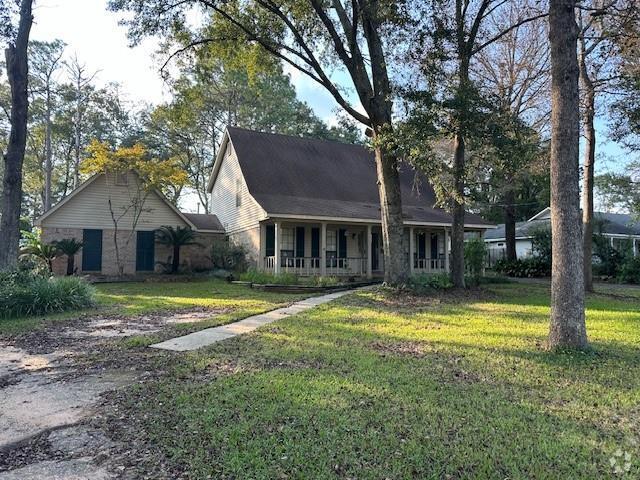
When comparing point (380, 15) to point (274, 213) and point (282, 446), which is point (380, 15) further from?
point (282, 446)

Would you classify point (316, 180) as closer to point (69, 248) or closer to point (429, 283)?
point (429, 283)

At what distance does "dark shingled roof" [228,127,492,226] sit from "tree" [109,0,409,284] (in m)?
4.28

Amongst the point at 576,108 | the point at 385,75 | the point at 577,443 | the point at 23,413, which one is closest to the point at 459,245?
the point at 385,75

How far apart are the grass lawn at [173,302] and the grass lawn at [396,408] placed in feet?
11.6

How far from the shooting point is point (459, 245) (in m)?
14.6

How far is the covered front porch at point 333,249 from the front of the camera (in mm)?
18234

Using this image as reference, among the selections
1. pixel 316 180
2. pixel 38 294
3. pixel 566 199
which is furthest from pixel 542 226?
pixel 38 294

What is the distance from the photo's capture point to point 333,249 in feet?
A: 65.6

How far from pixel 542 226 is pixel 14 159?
2560 cm

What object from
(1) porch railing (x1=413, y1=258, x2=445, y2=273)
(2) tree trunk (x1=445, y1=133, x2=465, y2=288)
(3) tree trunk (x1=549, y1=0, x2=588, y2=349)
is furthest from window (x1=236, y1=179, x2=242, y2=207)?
(3) tree trunk (x1=549, y1=0, x2=588, y2=349)

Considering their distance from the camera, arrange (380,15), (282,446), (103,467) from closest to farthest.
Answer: (103,467) → (282,446) → (380,15)

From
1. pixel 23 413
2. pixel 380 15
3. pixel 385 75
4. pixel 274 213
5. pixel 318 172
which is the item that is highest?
pixel 380 15

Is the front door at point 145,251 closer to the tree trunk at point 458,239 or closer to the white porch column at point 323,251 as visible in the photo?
the white porch column at point 323,251

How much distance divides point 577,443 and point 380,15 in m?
11.8
